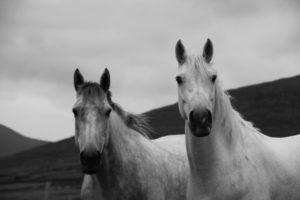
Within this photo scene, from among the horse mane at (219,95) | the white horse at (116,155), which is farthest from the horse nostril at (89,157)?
the horse mane at (219,95)

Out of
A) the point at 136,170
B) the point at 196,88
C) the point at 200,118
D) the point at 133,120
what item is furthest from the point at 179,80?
the point at 133,120

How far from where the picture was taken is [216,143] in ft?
20.3

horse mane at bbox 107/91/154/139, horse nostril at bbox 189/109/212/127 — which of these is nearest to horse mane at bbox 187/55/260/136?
horse nostril at bbox 189/109/212/127

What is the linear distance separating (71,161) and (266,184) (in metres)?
50.1

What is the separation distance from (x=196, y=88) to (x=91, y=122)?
5.65 ft

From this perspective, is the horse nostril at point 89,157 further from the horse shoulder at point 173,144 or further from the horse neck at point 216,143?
the horse shoulder at point 173,144

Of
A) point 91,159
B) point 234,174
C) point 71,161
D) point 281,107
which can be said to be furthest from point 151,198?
point 281,107

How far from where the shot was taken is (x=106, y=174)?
289 inches

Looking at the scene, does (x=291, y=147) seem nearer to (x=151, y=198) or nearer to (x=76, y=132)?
(x=151, y=198)

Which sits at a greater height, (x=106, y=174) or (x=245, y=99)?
(x=245, y=99)

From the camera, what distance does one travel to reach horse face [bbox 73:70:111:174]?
655 cm

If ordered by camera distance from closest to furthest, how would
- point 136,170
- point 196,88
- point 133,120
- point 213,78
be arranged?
1. point 196,88
2. point 213,78
3. point 136,170
4. point 133,120

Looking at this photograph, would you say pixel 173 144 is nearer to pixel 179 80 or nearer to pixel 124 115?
pixel 124 115

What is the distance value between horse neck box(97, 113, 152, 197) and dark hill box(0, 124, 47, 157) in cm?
15521
